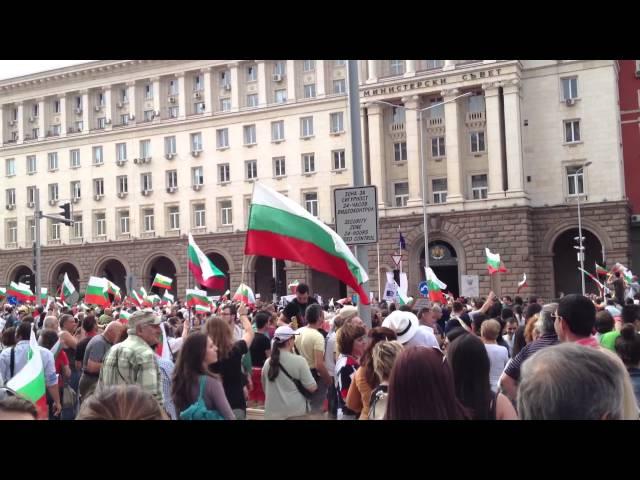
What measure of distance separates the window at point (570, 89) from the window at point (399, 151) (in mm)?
9553

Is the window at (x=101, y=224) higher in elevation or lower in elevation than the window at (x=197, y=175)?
lower

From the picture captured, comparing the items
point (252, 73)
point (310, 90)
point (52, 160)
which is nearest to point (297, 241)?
point (310, 90)

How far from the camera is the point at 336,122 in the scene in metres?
46.0

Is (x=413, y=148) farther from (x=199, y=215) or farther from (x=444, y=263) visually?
(x=199, y=215)

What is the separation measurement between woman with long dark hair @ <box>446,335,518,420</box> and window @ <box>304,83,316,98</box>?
44.1m

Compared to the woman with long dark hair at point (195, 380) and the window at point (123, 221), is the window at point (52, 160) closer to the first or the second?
the window at point (123, 221)

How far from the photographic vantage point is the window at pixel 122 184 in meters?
53.2

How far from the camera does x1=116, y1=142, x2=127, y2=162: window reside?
53406 millimetres

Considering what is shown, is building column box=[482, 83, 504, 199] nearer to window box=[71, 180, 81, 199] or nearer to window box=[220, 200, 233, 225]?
window box=[220, 200, 233, 225]

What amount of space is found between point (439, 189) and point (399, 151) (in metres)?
3.49

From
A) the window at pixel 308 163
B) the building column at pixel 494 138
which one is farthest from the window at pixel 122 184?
the building column at pixel 494 138
